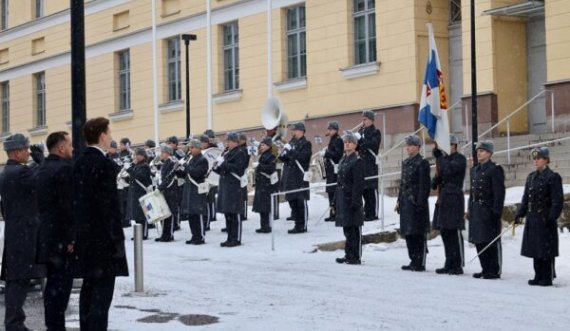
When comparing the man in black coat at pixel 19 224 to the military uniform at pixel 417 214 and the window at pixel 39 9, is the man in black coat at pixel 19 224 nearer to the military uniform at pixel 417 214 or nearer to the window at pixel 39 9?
the military uniform at pixel 417 214

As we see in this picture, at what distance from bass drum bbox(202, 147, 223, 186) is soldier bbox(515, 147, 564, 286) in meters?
7.50

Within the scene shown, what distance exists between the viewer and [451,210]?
15.0 m

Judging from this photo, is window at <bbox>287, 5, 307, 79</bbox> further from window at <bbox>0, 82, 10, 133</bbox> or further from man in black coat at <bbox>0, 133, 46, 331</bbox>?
man in black coat at <bbox>0, 133, 46, 331</bbox>

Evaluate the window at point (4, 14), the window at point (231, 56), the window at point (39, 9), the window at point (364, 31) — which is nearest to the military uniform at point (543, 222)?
the window at point (364, 31)

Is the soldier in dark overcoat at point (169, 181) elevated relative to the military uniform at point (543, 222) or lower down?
elevated

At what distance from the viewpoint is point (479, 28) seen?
24062mm

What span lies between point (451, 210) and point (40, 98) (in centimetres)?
2934

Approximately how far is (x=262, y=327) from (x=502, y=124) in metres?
14.5

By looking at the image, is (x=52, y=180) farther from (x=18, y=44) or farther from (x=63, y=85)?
(x=18, y=44)

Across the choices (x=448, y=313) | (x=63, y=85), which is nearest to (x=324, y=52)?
(x=63, y=85)

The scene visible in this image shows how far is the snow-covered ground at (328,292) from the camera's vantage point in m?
10.7

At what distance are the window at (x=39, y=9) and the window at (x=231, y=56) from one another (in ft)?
39.4

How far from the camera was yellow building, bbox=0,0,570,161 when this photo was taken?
24.1 metres

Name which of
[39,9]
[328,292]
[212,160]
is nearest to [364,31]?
[212,160]
